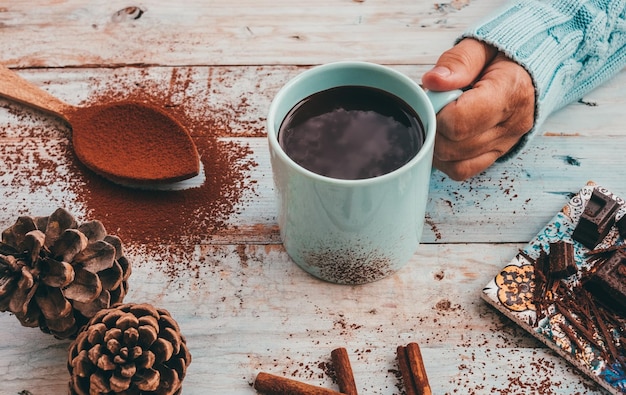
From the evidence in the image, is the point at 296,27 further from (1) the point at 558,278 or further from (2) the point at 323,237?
(1) the point at 558,278

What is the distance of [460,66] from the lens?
36.2 inches

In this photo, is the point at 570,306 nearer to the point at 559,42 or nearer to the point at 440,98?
the point at 440,98

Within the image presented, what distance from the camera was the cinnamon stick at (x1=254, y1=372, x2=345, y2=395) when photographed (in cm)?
78

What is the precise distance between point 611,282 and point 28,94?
94cm

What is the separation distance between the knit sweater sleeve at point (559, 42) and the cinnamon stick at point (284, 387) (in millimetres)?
483

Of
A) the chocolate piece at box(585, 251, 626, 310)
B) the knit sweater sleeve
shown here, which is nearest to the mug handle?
the knit sweater sleeve

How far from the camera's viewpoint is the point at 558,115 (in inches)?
42.6

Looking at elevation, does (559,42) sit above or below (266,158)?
above

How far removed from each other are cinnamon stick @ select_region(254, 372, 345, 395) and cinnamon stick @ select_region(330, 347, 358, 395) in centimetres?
1

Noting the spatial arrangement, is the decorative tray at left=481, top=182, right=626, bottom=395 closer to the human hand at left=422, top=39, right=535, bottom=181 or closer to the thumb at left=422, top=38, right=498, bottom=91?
the human hand at left=422, top=39, right=535, bottom=181

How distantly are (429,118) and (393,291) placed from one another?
0.25 metres

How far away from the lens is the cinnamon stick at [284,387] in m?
0.78

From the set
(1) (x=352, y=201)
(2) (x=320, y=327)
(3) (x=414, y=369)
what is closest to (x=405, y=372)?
(3) (x=414, y=369)

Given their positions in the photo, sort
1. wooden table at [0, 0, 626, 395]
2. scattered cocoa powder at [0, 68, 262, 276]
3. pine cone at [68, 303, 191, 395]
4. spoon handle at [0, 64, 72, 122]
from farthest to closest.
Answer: spoon handle at [0, 64, 72, 122]
scattered cocoa powder at [0, 68, 262, 276]
wooden table at [0, 0, 626, 395]
pine cone at [68, 303, 191, 395]
